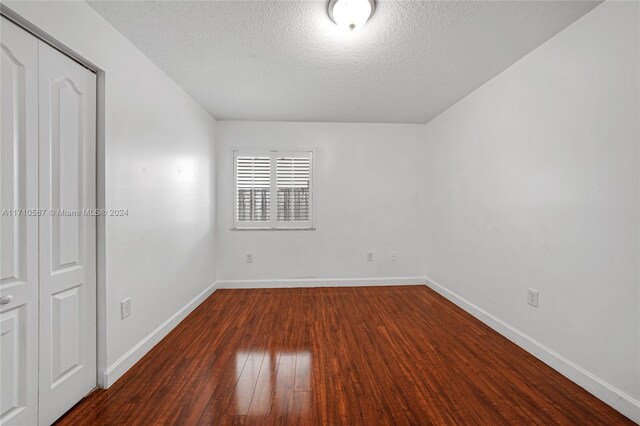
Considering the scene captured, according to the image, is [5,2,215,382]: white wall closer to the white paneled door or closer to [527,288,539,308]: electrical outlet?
the white paneled door

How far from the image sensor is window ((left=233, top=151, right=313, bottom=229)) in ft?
12.6

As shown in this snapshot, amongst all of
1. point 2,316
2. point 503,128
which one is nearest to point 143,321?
point 2,316

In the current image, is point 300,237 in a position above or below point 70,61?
below

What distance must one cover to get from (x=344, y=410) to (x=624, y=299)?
176cm

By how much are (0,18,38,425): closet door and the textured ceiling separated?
0.67 meters

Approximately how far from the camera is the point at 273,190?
388cm

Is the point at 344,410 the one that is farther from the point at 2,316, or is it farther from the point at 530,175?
the point at 530,175

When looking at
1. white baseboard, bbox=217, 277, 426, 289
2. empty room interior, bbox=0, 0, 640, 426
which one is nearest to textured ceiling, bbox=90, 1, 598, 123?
empty room interior, bbox=0, 0, 640, 426

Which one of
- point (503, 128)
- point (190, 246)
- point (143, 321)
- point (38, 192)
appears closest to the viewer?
point (38, 192)

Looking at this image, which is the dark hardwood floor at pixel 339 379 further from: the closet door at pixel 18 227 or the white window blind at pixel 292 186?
the white window blind at pixel 292 186

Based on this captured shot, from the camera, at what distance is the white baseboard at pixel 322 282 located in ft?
12.5

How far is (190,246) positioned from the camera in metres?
3.02

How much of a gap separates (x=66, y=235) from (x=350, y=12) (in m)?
2.17

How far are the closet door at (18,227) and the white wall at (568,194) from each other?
3233 millimetres
